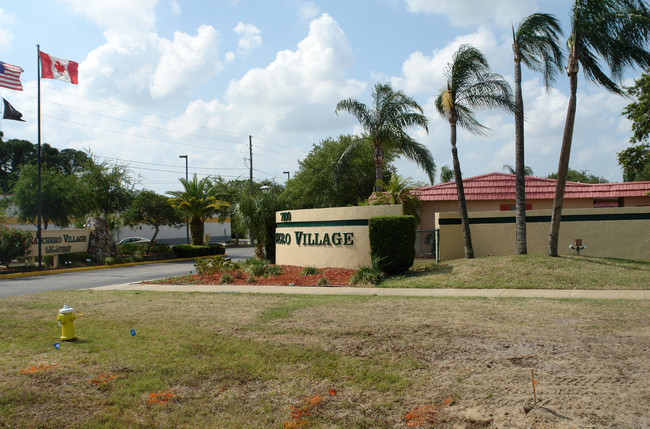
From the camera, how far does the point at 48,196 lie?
3138 cm

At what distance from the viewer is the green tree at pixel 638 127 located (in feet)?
83.9

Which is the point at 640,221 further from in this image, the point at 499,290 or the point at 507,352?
the point at 507,352

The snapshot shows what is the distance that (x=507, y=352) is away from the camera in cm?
648

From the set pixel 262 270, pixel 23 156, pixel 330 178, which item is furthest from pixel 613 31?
pixel 23 156

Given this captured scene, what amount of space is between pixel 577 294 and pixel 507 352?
6.19 metres

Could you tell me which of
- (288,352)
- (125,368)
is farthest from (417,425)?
(125,368)

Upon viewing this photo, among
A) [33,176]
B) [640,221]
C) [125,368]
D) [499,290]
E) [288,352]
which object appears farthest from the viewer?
[33,176]

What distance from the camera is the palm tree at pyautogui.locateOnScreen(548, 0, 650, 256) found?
15.2m

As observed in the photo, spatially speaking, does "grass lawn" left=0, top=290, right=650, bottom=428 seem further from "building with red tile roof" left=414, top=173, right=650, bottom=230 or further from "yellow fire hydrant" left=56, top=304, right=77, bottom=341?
"building with red tile roof" left=414, top=173, right=650, bottom=230

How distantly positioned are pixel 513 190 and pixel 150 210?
92.3 feet

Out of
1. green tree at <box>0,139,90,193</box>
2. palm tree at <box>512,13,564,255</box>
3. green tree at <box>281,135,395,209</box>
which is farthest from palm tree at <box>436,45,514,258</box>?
green tree at <box>0,139,90,193</box>

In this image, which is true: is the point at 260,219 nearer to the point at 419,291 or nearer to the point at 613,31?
the point at 419,291

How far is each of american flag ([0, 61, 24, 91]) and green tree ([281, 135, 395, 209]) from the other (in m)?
19.2

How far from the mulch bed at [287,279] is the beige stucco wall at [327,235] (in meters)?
0.59
